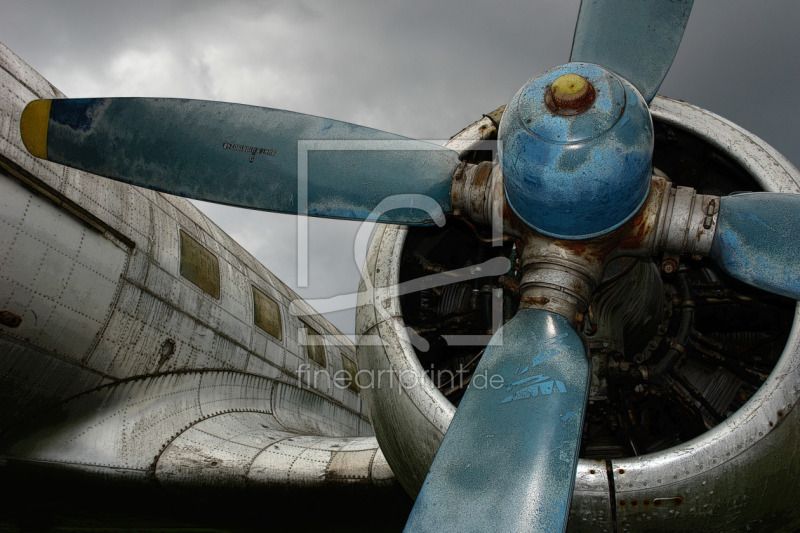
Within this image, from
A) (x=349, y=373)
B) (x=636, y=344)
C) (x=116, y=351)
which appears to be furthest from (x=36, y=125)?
(x=349, y=373)

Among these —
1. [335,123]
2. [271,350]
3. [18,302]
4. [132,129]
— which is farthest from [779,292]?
[271,350]

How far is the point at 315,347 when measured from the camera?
9.55 m

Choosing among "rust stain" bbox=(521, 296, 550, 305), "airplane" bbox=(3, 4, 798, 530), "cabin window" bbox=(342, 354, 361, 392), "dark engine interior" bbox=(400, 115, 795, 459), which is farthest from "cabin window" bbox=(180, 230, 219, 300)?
"rust stain" bbox=(521, 296, 550, 305)

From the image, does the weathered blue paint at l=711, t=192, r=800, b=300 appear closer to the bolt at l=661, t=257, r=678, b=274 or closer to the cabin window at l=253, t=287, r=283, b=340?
the bolt at l=661, t=257, r=678, b=274

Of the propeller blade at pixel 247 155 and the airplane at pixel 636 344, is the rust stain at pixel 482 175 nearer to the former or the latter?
the airplane at pixel 636 344

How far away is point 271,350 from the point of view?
8086 mm

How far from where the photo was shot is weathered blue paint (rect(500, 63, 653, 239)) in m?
A: 2.83

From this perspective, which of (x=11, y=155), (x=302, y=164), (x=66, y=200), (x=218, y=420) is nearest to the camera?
(x=302, y=164)

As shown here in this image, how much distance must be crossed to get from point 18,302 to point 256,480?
2.45 metres

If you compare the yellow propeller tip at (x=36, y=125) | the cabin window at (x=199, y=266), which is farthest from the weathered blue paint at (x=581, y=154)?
the cabin window at (x=199, y=266)

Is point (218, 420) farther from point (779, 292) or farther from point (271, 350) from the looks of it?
point (779, 292)

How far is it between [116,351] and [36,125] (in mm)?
2475

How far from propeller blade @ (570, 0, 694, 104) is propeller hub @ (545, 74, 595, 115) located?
3.73ft

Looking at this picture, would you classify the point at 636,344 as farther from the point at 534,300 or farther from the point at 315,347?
the point at 315,347
